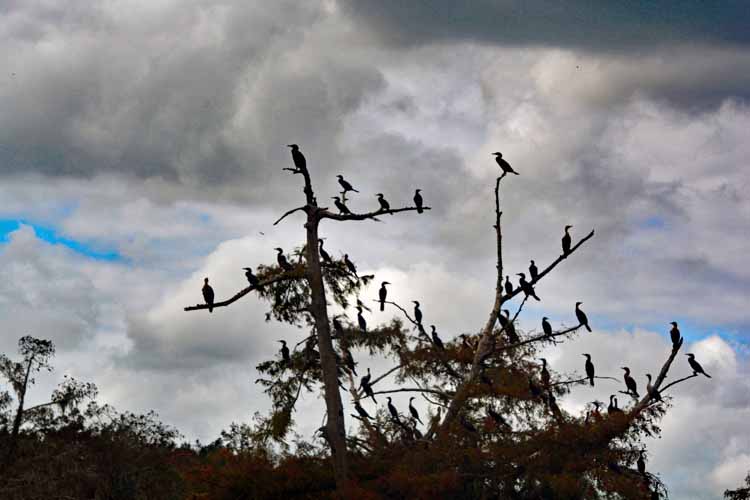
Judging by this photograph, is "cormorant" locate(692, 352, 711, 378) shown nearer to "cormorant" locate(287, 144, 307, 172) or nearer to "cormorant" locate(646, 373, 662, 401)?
"cormorant" locate(646, 373, 662, 401)

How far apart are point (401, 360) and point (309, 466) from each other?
727 cm

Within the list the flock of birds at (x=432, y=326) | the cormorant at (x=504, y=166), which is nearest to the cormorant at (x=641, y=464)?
the flock of birds at (x=432, y=326)

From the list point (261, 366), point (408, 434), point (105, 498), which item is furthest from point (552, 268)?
point (105, 498)

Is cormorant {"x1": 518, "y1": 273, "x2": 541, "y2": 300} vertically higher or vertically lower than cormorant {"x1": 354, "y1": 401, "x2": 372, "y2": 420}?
higher

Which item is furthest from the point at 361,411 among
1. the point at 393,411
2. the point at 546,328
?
the point at 546,328

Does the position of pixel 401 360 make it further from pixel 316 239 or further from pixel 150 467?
pixel 150 467

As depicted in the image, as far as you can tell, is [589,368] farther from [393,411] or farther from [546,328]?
[393,411]

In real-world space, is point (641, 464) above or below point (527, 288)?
below

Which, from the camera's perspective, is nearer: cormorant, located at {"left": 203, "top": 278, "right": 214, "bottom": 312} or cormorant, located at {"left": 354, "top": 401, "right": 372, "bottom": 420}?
cormorant, located at {"left": 203, "top": 278, "right": 214, "bottom": 312}

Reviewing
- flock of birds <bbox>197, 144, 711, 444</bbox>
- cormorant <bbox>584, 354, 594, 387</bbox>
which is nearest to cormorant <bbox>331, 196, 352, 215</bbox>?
flock of birds <bbox>197, 144, 711, 444</bbox>

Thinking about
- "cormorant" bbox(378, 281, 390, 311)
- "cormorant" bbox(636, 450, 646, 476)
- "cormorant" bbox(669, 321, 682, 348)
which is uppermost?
"cormorant" bbox(378, 281, 390, 311)

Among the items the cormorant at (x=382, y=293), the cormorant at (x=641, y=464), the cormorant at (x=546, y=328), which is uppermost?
the cormorant at (x=382, y=293)

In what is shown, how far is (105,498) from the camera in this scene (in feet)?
112

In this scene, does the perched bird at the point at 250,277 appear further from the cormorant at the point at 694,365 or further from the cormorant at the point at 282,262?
the cormorant at the point at 694,365
